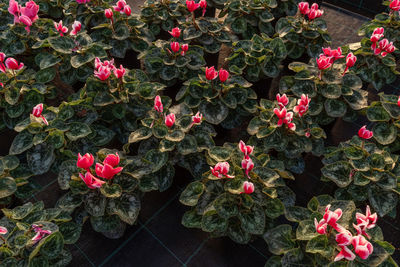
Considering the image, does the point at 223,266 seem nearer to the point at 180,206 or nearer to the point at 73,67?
the point at 180,206

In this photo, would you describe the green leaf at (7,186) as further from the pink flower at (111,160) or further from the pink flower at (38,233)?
the pink flower at (111,160)

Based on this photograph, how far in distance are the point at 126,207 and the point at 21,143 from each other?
1.14 m

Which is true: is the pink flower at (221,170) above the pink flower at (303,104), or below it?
below

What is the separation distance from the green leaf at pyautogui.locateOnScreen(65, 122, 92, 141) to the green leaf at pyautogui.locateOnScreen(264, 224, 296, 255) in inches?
69.3

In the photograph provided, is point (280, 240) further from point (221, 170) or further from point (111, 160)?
point (111, 160)

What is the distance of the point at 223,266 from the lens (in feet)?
8.53

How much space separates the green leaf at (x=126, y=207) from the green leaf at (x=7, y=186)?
0.81 m

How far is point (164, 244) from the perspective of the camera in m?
2.73

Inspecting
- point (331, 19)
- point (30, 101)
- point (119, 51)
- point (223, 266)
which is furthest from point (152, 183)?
point (331, 19)

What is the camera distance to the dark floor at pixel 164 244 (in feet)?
8.62

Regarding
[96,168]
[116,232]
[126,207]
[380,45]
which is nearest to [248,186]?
[126,207]

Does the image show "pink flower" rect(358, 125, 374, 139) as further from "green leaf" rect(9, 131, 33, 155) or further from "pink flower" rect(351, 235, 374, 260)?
"green leaf" rect(9, 131, 33, 155)

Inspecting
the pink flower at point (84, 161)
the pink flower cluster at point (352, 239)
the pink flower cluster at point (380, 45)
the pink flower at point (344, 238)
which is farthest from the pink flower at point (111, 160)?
the pink flower cluster at point (380, 45)

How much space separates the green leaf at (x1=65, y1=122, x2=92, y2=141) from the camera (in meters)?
2.61
